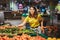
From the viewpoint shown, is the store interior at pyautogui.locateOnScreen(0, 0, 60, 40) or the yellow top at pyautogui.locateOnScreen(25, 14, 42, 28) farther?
the yellow top at pyautogui.locateOnScreen(25, 14, 42, 28)

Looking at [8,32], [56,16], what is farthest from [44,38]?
[8,32]

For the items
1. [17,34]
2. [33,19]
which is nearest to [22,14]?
[33,19]

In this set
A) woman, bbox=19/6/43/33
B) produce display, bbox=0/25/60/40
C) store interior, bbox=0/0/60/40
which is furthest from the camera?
woman, bbox=19/6/43/33

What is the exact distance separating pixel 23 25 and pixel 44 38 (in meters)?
0.37

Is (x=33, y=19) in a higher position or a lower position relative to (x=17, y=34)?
higher

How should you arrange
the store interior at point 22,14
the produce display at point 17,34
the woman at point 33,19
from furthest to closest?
1. the woman at point 33,19
2. the store interior at point 22,14
3. the produce display at point 17,34

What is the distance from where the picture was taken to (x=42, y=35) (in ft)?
6.42

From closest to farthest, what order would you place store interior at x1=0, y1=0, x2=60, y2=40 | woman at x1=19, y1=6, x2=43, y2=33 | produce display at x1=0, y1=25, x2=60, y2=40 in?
produce display at x1=0, y1=25, x2=60, y2=40 → store interior at x1=0, y1=0, x2=60, y2=40 → woman at x1=19, y1=6, x2=43, y2=33

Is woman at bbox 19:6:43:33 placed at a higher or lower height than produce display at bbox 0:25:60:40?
higher

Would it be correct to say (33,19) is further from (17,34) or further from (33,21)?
(17,34)

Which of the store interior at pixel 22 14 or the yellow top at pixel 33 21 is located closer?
the store interior at pixel 22 14

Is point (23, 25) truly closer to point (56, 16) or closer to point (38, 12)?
point (38, 12)

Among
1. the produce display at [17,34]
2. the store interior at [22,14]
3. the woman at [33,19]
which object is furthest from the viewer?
the woman at [33,19]

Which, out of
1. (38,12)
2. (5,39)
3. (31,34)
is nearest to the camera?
(5,39)
